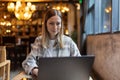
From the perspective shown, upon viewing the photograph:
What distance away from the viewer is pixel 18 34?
46.7 feet

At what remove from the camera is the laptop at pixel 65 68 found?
1282 millimetres

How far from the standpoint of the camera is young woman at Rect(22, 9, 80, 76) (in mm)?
1624

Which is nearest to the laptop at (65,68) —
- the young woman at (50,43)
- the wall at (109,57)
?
the young woman at (50,43)

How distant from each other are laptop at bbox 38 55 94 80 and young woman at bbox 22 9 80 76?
33 centimetres

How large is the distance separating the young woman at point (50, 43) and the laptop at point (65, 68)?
33cm

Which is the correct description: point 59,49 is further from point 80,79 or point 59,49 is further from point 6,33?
point 6,33

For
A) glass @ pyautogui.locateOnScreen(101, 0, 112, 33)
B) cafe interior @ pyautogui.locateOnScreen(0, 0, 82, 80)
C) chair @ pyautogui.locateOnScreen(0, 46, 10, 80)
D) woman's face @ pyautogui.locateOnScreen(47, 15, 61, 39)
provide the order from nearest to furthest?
woman's face @ pyautogui.locateOnScreen(47, 15, 61, 39), chair @ pyautogui.locateOnScreen(0, 46, 10, 80), glass @ pyautogui.locateOnScreen(101, 0, 112, 33), cafe interior @ pyautogui.locateOnScreen(0, 0, 82, 80)

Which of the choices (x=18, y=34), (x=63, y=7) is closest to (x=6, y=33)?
(x=18, y=34)

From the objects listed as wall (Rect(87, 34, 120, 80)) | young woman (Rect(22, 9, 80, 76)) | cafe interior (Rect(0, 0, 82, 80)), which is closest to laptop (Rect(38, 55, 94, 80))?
young woman (Rect(22, 9, 80, 76))

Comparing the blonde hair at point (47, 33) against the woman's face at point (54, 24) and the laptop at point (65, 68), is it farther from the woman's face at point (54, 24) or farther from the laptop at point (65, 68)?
the laptop at point (65, 68)

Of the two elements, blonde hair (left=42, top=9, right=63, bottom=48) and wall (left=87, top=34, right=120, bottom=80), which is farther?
wall (left=87, top=34, right=120, bottom=80)

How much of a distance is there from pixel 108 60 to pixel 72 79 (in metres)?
3.48

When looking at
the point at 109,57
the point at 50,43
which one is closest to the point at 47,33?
the point at 50,43

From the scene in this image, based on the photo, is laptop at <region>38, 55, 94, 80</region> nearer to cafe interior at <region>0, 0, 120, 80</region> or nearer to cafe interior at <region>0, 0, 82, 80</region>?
cafe interior at <region>0, 0, 120, 80</region>
